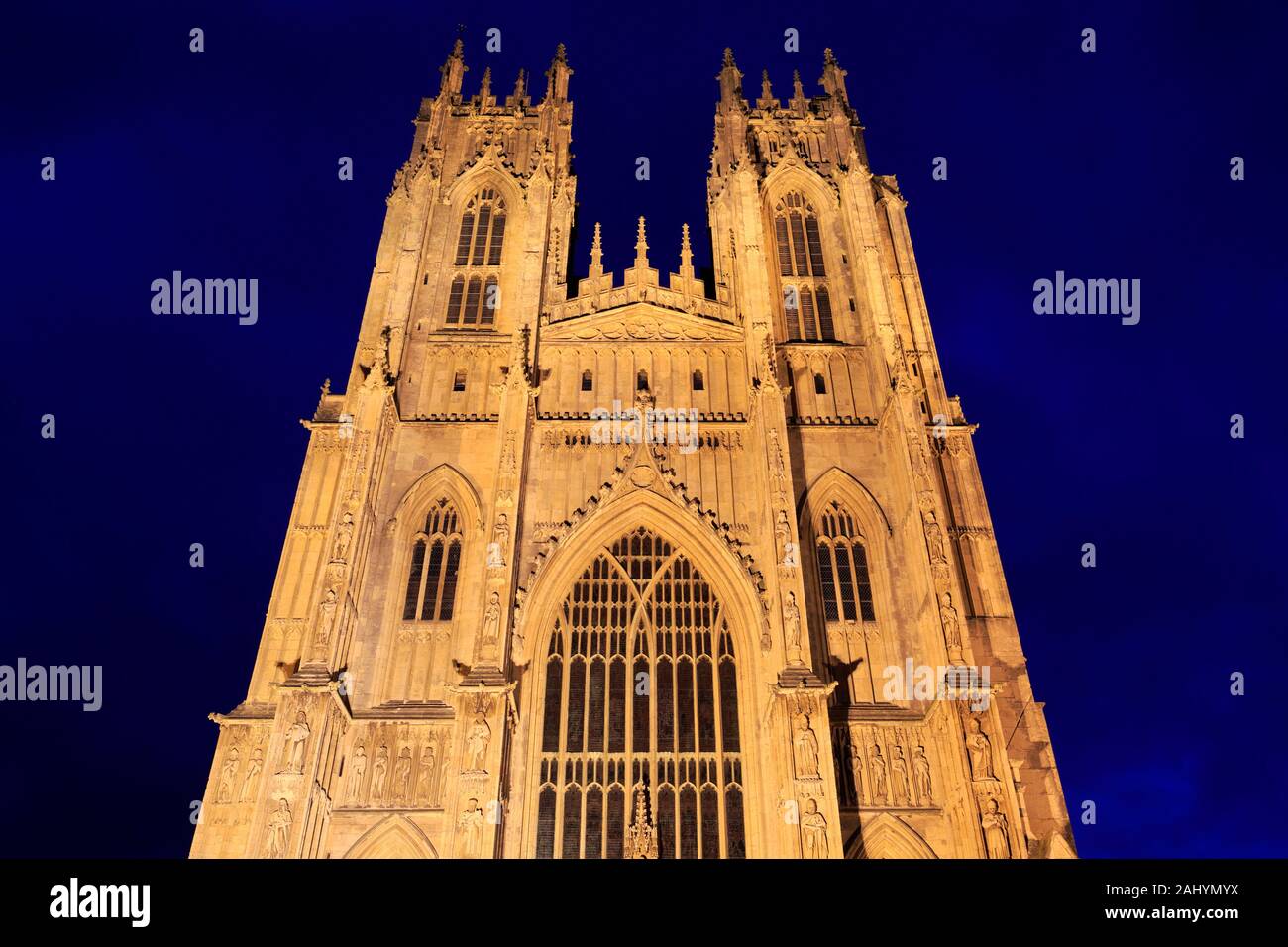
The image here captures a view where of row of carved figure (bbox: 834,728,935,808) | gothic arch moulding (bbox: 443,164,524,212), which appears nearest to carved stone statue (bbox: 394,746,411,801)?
row of carved figure (bbox: 834,728,935,808)

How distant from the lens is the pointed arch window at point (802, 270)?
29906 millimetres

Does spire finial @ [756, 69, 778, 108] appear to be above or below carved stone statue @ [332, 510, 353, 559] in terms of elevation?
above

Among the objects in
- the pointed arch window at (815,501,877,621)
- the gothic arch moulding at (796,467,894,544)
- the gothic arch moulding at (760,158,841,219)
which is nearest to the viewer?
the pointed arch window at (815,501,877,621)

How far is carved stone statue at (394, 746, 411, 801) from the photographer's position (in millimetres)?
20375

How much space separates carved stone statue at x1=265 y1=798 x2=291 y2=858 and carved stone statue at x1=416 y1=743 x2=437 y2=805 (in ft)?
9.41

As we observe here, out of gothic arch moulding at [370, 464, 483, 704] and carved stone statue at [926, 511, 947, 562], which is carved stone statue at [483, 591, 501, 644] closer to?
gothic arch moulding at [370, 464, 483, 704]

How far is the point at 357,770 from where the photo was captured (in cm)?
2056

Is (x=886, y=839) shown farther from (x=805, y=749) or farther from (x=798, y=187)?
(x=798, y=187)

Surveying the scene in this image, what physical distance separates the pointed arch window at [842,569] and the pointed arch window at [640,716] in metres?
2.91

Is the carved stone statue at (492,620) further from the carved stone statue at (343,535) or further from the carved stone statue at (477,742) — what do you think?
the carved stone statue at (343,535)

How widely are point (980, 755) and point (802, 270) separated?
17.4 m

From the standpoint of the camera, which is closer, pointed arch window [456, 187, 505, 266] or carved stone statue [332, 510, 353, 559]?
carved stone statue [332, 510, 353, 559]

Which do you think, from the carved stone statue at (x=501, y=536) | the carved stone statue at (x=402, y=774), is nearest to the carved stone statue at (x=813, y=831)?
the carved stone statue at (x=402, y=774)
